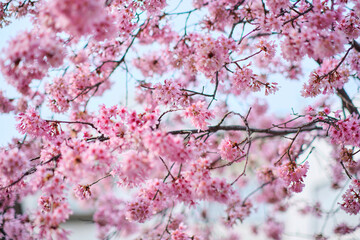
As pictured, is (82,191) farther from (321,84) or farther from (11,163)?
(321,84)

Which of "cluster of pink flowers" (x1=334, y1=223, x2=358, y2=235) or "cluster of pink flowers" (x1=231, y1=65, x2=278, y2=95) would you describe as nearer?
"cluster of pink flowers" (x1=231, y1=65, x2=278, y2=95)

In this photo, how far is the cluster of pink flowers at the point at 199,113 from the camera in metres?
2.03

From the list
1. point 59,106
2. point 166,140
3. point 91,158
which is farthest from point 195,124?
point 59,106

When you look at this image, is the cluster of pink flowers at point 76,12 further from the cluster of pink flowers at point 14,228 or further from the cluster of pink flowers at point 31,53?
the cluster of pink flowers at point 14,228

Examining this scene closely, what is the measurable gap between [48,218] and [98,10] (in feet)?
4.01

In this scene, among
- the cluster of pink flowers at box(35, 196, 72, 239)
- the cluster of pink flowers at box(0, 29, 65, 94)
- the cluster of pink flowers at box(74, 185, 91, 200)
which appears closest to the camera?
the cluster of pink flowers at box(0, 29, 65, 94)

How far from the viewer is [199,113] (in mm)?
2031

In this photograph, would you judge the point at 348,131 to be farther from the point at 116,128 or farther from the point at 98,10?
the point at 98,10

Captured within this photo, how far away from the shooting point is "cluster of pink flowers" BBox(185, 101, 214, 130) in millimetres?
2033

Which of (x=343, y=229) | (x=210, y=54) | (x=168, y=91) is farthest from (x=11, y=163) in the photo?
(x=343, y=229)

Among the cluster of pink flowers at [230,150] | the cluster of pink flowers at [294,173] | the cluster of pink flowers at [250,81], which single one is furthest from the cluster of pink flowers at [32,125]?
the cluster of pink flowers at [294,173]

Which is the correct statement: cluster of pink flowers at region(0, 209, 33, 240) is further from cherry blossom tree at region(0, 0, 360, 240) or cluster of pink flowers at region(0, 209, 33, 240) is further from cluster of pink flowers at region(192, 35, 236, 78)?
cluster of pink flowers at region(192, 35, 236, 78)

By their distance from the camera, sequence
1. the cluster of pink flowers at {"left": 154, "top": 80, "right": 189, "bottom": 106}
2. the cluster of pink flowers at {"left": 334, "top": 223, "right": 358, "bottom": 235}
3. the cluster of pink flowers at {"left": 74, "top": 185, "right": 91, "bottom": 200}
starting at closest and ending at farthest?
the cluster of pink flowers at {"left": 74, "top": 185, "right": 91, "bottom": 200} → the cluster of pink flowers at {"left": 154, "top": 80, "right": 189, "bottom": 106} → the cluster of pink flowers at {"left": 334, "top": 223, "right": 358, "bottom": 235}

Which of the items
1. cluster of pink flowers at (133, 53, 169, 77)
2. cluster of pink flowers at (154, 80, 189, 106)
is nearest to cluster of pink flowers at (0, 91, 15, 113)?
cluster of pink flowers at (133, 53, 169, 77)
